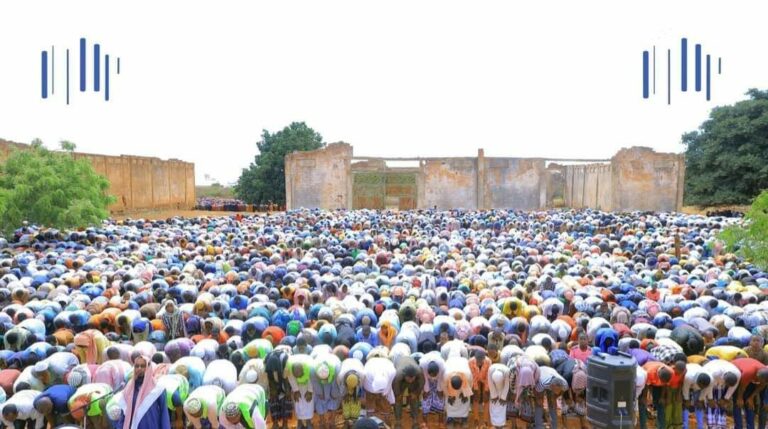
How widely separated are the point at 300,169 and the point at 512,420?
30.1m

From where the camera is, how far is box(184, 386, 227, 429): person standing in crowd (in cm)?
709

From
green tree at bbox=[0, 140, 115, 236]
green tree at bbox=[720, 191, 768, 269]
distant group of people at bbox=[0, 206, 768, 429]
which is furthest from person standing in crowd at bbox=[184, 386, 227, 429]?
green tree at bbox=[0, 140, 115, 236]

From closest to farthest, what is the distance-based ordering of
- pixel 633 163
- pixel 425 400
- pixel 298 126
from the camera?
pixel 425 400, pixel 633 163, pixel 298 126

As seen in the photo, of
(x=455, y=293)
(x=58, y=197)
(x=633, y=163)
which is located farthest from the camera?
(x=633, y=163)

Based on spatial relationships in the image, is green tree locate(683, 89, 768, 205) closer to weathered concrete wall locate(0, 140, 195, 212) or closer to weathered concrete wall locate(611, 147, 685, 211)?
weathered concrete wall locate(611, 147, 685, 211)

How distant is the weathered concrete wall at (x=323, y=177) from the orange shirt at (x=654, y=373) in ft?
95.8

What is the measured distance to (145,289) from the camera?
12.2 meters

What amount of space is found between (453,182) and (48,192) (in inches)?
852

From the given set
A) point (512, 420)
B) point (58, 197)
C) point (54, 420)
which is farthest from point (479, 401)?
point (58, 197)

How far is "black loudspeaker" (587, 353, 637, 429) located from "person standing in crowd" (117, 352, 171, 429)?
4.01 meters

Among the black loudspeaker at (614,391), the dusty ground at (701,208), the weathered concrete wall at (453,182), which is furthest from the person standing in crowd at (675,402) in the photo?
the dusty ground at (701,208)

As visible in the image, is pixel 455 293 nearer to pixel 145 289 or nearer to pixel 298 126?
pixel 145 289

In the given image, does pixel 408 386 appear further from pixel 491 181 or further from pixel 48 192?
pixel 491 181

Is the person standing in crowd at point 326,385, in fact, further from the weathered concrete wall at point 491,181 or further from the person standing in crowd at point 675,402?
the weathered concrete wall at point 491,181
